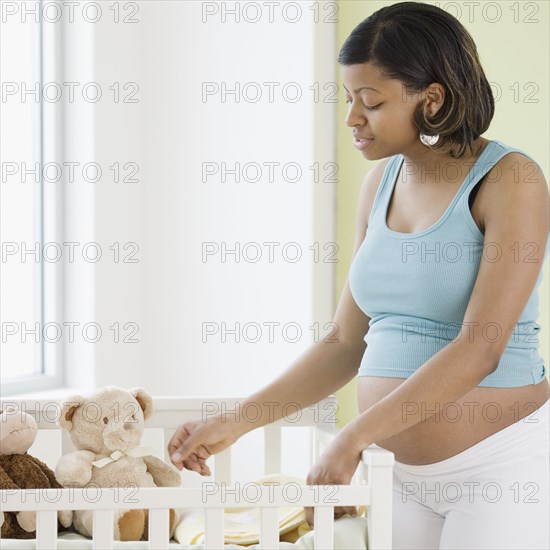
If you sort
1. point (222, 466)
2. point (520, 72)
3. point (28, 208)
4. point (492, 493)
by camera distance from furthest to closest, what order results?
1. point (28, 208)
2. point (520, 72)
3. point (222, 466)
4. point (492, 493)

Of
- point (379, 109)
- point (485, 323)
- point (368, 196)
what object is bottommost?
point (485, 323)

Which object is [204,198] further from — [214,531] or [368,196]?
[214,531]

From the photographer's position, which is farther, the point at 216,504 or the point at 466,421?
the point at 466,421

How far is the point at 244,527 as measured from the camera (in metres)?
1.28

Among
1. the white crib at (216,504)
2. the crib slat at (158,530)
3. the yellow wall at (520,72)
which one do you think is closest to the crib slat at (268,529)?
the white crib at (216,504)

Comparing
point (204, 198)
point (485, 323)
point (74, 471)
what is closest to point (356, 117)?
point (485, 323)

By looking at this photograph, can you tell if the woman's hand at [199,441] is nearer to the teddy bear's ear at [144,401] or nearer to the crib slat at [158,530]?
the teddy bear's ear at [144,401]

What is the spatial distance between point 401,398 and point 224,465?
1.64 feet

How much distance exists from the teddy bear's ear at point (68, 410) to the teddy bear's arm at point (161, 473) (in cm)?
13

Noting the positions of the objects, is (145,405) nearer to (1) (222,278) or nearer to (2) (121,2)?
(1) (222,278)

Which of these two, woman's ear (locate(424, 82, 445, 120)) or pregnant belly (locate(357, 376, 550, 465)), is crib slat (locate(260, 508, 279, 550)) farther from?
woman's ear (locate(424, 82, 445, 120))

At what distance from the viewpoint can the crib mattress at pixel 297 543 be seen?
3.40 ft

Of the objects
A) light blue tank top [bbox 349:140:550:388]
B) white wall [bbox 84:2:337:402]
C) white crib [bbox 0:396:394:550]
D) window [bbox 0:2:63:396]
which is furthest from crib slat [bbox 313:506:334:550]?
window [bbox 0:2:63:396]

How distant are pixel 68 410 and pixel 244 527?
12.4 inches
